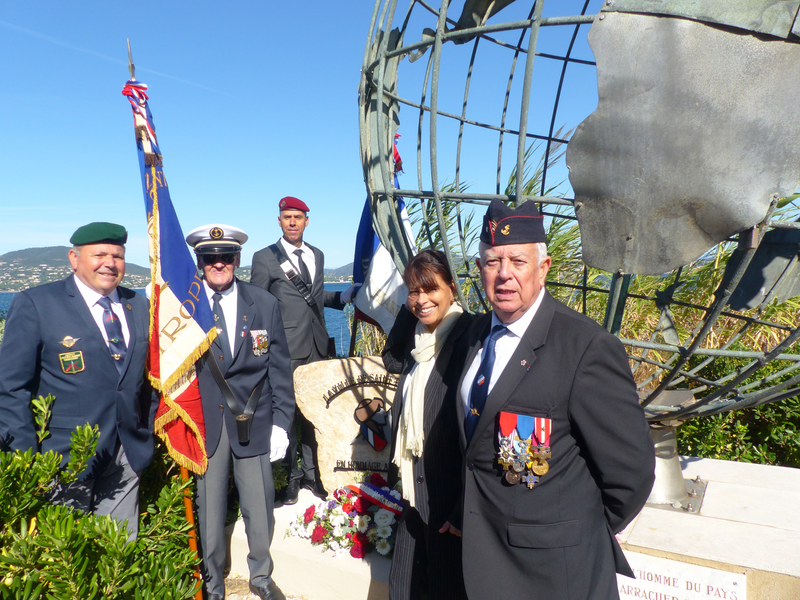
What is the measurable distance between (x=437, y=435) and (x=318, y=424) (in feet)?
5.70

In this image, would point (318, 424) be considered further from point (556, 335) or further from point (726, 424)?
point (726, 424)

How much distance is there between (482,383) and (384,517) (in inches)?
64.7

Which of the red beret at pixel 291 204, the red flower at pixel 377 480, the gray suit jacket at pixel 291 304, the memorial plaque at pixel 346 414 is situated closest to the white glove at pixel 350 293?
the gray suit jacket at pixel 291 304

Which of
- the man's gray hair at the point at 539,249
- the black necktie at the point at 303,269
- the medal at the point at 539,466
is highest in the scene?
the man's gray hair at the point at 539,249

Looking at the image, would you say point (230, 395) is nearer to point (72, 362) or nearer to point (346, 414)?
point (72, 362)

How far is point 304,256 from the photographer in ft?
13.3

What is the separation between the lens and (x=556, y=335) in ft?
5.12

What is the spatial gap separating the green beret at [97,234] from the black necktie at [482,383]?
68.1 inches

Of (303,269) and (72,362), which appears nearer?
(72,362)

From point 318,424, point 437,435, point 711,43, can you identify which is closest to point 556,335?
point 437,435

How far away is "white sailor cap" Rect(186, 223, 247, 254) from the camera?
273 centimetres

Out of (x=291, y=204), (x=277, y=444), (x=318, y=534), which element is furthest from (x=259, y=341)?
(x=291, y=204)

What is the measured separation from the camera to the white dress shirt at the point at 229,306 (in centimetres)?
275

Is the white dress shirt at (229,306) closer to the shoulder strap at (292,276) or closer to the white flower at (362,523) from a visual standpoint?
the shoulder strap at (292,276)
